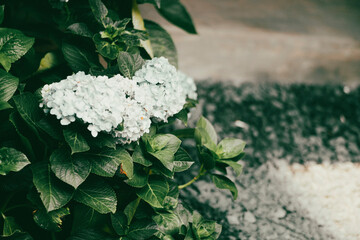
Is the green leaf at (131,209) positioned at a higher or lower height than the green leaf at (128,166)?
lower

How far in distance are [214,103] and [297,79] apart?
733 millimetres

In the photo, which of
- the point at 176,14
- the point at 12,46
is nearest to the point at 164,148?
the point at 12,46

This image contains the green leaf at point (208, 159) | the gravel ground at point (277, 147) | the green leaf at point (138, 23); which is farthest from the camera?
the gravel ground at point (277, 147)

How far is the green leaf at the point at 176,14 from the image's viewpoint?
5.93 feet

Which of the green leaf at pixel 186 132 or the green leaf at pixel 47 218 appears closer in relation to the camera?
the green leaf at pixel 47 218

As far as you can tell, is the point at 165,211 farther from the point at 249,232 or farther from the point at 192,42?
the point at 192,42

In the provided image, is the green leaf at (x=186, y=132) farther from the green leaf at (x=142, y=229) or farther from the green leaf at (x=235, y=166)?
the green leaf at (x=142, y=229)

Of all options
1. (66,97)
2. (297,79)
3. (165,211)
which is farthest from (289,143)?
(66,97)

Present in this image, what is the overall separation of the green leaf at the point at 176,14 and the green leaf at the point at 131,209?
0.87 metres

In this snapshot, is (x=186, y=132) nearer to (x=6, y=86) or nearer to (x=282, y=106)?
(x=6, y=86)

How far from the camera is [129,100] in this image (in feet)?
4.02

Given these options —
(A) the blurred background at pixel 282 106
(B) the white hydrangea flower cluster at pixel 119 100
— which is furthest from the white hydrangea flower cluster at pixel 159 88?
(A) the blurred background at pixel 282 106

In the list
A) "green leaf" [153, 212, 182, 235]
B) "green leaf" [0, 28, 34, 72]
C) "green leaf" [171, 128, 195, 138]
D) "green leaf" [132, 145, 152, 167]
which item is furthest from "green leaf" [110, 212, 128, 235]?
"green leaf" [0, 28, 34, 72]

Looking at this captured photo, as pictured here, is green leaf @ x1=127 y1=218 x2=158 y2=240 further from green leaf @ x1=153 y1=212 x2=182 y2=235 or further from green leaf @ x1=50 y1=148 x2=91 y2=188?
green leaf @ x1=50 y1=148 x2=91 y2=188
